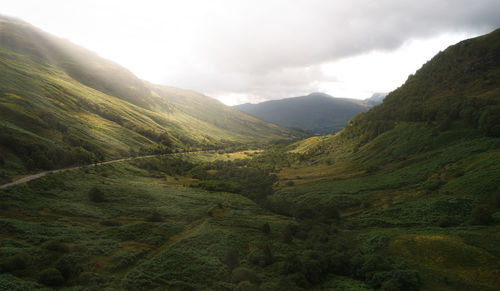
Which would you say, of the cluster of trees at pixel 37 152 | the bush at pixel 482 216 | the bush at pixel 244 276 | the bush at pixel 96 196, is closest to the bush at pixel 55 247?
the bush at pixel 96 196

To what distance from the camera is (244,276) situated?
38.5 meters

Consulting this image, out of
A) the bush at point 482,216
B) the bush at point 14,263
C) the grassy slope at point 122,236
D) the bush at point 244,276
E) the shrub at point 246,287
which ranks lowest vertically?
the grassy slope at point 122,236

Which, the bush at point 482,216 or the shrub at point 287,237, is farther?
the shrub at point 287,237

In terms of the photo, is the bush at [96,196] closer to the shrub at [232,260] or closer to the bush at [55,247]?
→ the bush at [55,247]

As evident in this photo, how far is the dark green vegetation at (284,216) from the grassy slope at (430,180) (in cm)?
38

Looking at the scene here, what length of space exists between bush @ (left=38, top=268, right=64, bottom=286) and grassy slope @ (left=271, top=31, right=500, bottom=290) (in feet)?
184

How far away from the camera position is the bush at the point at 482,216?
4162cm

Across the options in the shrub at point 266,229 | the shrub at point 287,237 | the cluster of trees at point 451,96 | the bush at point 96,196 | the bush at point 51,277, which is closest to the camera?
the bush at point 51,277

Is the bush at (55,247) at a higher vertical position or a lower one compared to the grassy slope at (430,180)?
lower

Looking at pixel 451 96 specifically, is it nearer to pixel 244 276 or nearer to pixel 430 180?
pixel 430 180

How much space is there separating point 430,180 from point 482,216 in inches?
1170

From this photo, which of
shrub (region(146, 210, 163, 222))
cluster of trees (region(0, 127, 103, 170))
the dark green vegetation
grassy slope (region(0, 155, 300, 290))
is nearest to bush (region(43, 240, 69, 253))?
grassy slope (region(0, 155, 300, 290))

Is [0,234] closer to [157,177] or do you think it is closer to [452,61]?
[157,177]

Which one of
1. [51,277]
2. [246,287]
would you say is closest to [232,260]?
[246,287]
